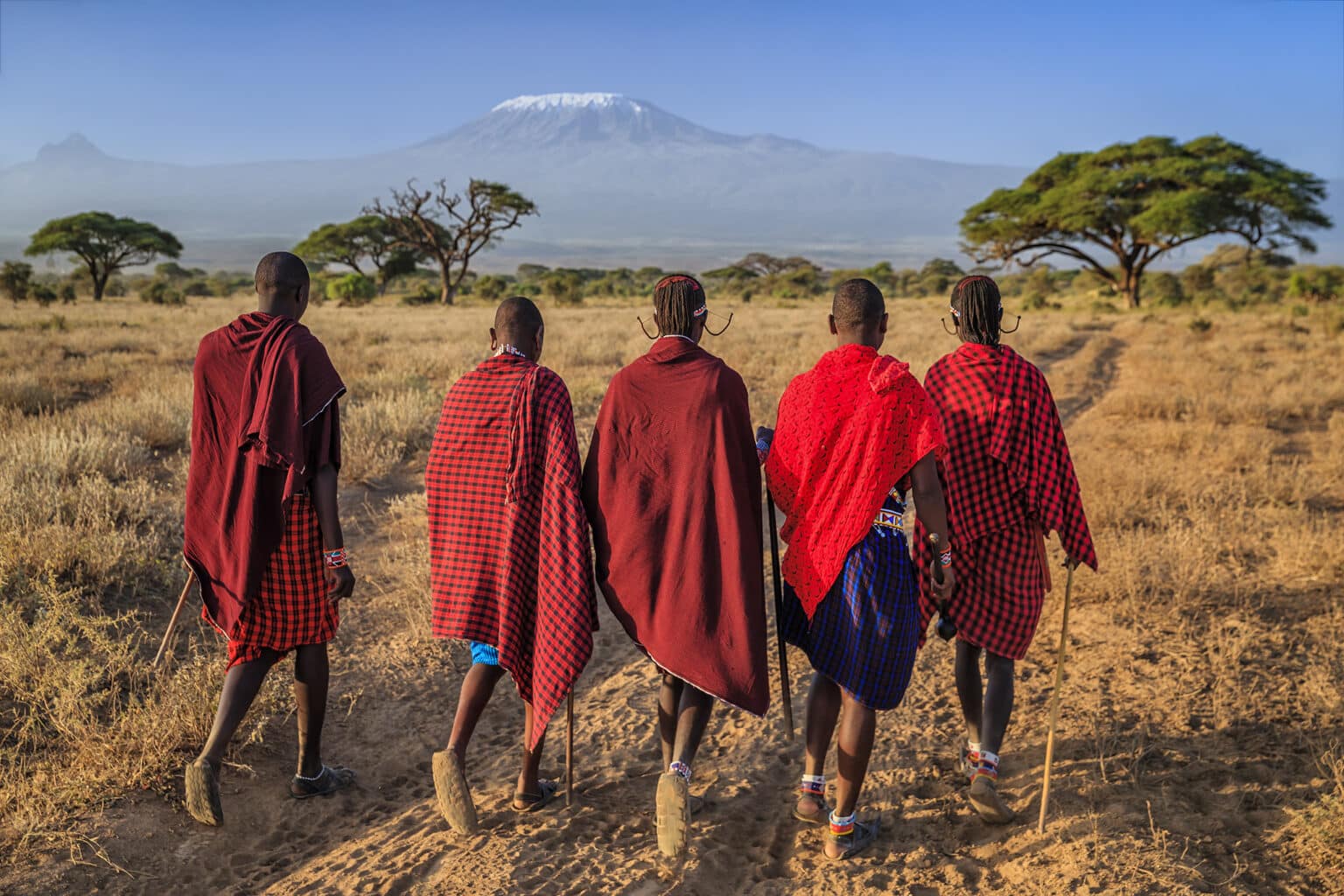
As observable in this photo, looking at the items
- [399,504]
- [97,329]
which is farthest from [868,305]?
[97,329]

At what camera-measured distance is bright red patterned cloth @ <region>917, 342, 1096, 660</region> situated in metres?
3.17

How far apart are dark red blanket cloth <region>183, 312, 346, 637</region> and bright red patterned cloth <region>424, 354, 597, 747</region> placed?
430 millimetres

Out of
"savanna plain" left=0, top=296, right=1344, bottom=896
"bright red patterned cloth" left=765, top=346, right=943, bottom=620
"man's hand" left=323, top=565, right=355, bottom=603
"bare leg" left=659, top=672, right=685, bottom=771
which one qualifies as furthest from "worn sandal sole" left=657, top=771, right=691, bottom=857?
"man's hand" left=323, top=565, right=355, bottom=603

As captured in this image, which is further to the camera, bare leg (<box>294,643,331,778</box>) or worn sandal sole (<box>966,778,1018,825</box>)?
bare leg (<box>294,643,331,778</box>)

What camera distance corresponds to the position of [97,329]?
1731 cm

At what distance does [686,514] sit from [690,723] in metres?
0.69

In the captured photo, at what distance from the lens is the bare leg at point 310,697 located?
11.2 feet

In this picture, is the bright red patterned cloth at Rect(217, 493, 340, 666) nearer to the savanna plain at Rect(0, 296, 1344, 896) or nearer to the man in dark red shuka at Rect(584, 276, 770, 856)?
the savanna plain at Rect(0, 296, 1344, 896)

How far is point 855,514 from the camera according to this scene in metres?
2.92

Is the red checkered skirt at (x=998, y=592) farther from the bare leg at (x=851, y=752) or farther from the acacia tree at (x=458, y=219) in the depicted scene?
the acacia tree at (x=458, y=219)

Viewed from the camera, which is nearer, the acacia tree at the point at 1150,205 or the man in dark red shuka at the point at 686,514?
the man in dark red shuka at the point at 686,514

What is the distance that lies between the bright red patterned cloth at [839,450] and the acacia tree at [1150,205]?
28.7 meters

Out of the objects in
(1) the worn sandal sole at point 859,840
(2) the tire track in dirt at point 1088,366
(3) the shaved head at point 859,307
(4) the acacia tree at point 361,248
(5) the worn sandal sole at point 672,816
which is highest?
(4) the acacia tree at point 361,248

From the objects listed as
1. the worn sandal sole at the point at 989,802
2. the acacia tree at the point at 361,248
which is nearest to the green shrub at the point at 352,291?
the acacia tree at the point at 361,248
